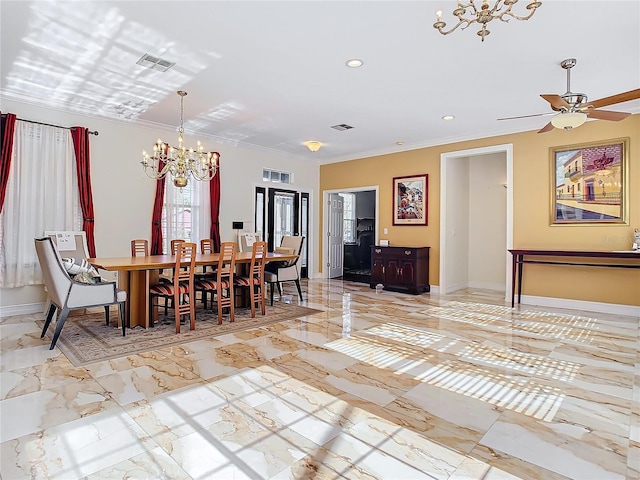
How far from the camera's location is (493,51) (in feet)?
12.0

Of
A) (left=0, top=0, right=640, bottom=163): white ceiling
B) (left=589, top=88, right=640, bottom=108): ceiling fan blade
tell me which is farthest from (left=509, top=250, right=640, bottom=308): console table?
(left=589, top=88, right=640, bottom=108): ceiling fan blade

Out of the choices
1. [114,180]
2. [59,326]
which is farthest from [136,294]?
[114,180]

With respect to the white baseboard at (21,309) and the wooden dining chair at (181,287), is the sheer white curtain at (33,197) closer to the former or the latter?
the white baseboard at (21,309)

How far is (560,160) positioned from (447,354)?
4.10 meters

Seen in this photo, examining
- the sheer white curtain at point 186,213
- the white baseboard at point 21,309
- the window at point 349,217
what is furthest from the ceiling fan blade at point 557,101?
the white baseboard at point 21,309

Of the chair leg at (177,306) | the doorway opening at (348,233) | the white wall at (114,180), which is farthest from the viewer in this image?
the doorway opening at (348,233)

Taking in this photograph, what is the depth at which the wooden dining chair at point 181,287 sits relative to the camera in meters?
4.16

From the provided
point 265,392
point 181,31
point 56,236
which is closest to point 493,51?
point 181,31

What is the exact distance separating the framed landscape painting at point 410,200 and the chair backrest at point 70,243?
5.60 meters

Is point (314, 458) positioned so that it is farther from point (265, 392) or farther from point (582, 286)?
point (582, 286)

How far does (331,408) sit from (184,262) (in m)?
2.60

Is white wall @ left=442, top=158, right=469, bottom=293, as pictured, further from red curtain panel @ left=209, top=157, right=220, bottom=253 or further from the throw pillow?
the throw pillow

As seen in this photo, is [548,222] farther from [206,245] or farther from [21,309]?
[21,309]

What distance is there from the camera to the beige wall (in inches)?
205
